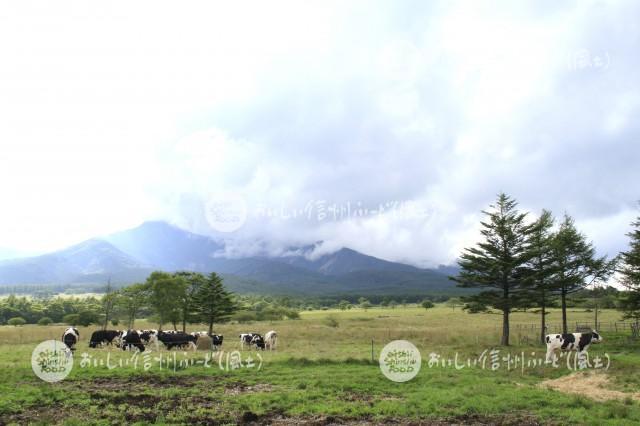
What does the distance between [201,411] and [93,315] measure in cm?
6581

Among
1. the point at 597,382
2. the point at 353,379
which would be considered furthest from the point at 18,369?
the point at 597,382

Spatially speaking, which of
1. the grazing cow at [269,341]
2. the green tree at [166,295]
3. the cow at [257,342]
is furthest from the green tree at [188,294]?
the grazing cow at [269,341]

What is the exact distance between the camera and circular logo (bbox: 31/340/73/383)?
19641 millimetres

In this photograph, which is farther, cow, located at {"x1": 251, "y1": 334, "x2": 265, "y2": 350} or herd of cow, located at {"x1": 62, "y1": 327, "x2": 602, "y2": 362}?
cow, located at {"x1": 251, "y1": 334, "x2": 265, "y2": 350}

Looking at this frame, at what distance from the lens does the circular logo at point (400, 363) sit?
20.2 m

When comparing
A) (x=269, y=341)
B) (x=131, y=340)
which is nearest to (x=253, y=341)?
(x=269, y=341)

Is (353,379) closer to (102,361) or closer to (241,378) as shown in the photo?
(241,378)

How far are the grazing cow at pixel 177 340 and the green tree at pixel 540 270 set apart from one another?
94.5 feet

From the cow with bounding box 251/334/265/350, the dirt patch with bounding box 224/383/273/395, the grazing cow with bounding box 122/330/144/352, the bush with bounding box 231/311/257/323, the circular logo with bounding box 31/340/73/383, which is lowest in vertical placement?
the bush with bounding box 231/311/257/323

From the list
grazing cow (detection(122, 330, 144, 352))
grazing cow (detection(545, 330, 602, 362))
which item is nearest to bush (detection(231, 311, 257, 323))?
grazing cow (detection(122, 330, 144, 352))

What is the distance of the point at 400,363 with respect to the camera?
2359cm

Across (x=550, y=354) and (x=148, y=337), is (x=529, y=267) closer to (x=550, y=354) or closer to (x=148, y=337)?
(x=550, y=354)

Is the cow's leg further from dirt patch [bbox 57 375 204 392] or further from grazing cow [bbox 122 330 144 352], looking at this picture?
grazing cow [bbox 122 330 144 352]

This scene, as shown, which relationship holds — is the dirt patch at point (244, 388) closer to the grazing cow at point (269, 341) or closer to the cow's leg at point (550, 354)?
the cow's leg at point (550, 354)
